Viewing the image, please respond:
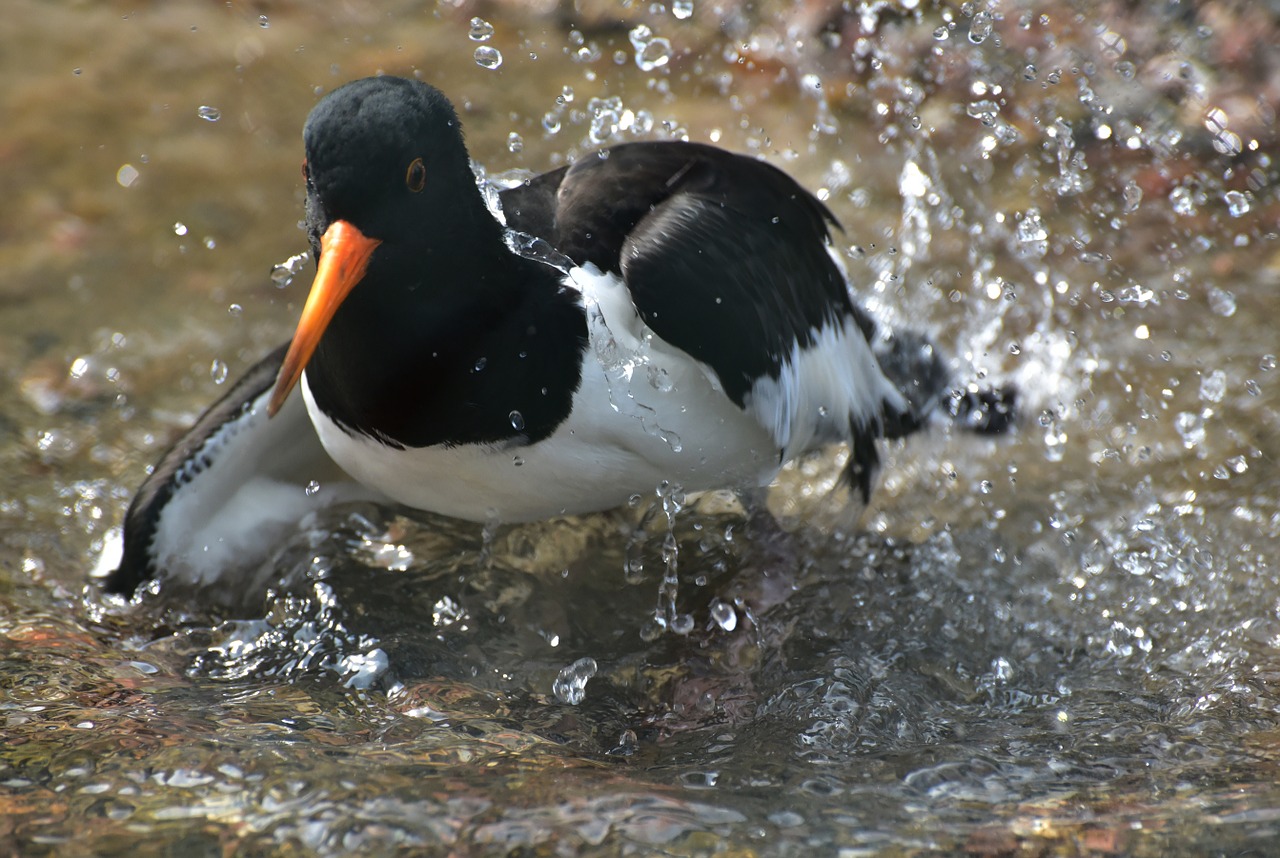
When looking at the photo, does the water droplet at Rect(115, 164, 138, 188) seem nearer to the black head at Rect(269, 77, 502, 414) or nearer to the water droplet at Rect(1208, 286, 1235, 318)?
the black head at Rect(269, 77, 502, 414)

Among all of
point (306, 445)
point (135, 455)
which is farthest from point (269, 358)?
point (135, 455)

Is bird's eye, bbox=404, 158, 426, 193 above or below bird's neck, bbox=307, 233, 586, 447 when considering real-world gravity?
above

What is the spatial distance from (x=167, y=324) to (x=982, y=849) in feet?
12.2

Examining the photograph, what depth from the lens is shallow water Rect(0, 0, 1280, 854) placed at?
222 cm

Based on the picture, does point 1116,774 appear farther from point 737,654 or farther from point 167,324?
point 167,324

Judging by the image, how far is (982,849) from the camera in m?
2.04

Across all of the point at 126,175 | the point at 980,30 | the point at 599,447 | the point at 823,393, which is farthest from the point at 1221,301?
the point at 126,175

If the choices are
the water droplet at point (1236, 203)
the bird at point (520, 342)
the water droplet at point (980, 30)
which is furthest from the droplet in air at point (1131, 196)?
the bird at point (520, 342)

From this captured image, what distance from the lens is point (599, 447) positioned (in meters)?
2.82

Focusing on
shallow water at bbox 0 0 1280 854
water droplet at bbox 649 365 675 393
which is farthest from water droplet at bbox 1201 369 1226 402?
water droplet at bbox 649 365 675 393

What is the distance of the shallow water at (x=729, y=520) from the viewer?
7.29ft

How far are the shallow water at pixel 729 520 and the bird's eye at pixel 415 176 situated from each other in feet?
3.67

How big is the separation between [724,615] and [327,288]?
149cm

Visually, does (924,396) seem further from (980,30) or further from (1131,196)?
(980,30)
